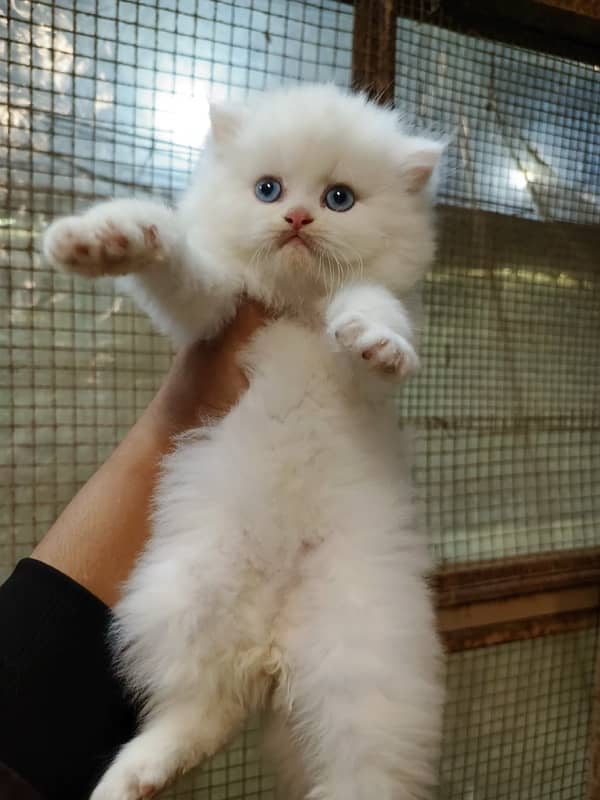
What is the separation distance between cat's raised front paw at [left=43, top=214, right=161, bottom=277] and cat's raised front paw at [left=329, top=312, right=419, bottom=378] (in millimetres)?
261

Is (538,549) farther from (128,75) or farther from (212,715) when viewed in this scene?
(128,75)

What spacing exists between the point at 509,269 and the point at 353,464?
1.23m

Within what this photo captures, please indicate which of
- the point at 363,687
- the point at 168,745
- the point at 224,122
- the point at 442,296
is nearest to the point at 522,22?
the point at 442,296

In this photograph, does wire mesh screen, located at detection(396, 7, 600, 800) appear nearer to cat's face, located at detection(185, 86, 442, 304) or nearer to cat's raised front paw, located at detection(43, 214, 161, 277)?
cat's face, located at detection(185, 86, 442, 304)

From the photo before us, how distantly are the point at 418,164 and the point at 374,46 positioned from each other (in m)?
0.62

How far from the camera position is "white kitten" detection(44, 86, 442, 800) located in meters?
0.75

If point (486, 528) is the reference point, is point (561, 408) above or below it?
above

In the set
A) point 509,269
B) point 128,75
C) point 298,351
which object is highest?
point 128,75

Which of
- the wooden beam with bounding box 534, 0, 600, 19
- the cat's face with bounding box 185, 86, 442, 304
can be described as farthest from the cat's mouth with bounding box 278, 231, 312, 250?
the wooden beam with bounding box 534, 0, 600, 19

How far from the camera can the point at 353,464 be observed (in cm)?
90

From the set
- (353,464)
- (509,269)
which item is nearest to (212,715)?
(353,464)

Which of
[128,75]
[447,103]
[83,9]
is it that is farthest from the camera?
[447,103]

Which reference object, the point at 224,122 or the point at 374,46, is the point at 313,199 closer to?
the point at 224,122

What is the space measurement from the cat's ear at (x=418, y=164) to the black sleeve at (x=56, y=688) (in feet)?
2.71
